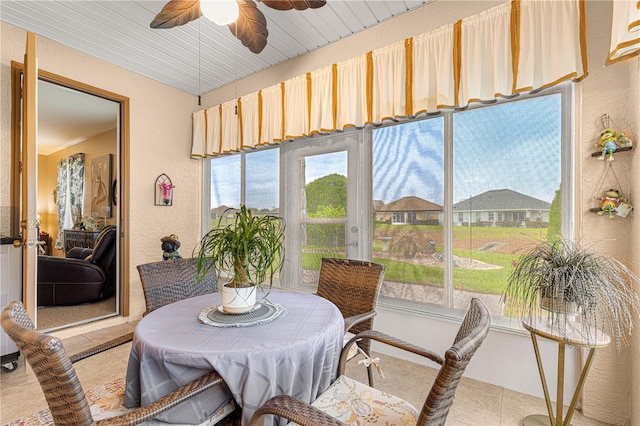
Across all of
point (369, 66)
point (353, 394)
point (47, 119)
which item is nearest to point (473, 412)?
point (353, 394)

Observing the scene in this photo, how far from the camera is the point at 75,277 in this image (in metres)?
3.81

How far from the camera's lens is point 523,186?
204 centimetres

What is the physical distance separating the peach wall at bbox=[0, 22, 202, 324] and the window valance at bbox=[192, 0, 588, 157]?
125 cm

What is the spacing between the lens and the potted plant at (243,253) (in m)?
1.32

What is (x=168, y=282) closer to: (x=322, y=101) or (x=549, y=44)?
(x=322, y=101)

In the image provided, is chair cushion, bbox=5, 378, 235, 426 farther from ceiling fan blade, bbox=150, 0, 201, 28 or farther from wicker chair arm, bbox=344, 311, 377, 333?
ceiling fan blade, bbox=150, 0, 201, 28

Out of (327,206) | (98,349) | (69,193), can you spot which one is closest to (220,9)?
(98,349)

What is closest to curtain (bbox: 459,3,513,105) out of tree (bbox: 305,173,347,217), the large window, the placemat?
the large window

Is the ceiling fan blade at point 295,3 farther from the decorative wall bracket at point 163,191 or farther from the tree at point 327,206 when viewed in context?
the decorative wall bracket at point 163,191

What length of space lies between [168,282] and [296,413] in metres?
1.41

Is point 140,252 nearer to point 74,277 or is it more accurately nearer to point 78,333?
point 78,333

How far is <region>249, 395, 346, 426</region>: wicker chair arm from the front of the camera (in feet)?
2.79

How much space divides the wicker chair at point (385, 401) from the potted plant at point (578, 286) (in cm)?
67

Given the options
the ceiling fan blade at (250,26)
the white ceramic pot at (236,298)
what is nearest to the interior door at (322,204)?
the ceiling fan blade at (250,26)
